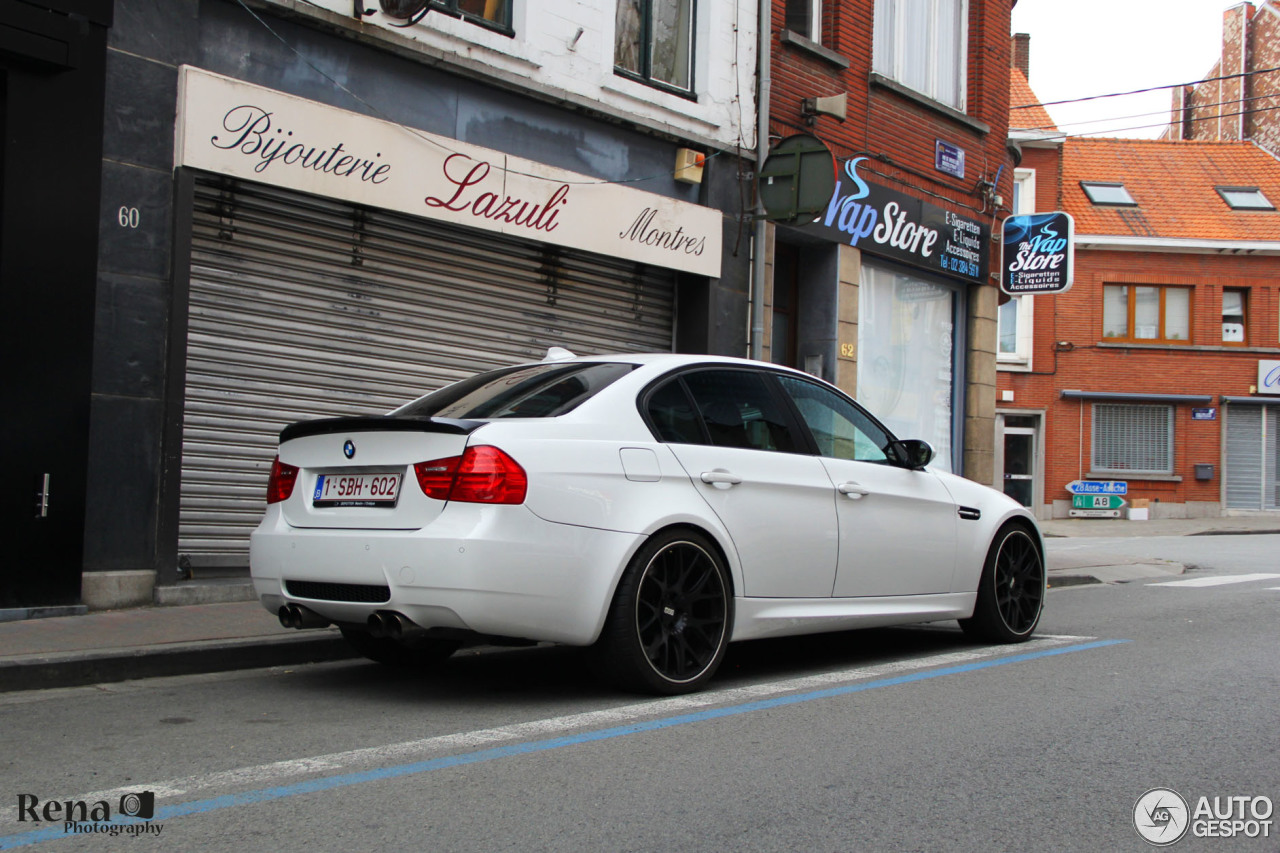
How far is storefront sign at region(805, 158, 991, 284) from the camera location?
13789 millimetres

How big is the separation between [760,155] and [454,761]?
945cm

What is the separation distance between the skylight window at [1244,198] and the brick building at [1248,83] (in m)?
2.68

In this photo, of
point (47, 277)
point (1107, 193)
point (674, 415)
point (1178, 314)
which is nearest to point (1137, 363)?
point (1178, 314)

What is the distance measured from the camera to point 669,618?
5.40 meters

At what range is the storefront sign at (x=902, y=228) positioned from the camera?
13789mm

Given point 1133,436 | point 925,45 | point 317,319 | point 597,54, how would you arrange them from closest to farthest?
point 317,319
point 597,54
point 925,45
point 1133,436

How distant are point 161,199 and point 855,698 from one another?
555 centimetres

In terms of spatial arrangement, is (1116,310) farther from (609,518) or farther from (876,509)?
(609,518)

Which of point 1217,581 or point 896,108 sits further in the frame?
point 896,108

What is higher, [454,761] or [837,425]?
[837,425]

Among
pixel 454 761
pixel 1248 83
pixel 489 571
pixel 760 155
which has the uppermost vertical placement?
pixel 1248 83

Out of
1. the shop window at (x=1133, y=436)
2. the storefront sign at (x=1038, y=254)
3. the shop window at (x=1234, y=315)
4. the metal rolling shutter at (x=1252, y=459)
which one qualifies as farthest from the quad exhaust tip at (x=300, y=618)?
the shop window at (x=1234, y=315)

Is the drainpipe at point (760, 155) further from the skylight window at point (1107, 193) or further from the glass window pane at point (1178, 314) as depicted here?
the skylight window at point (1107, 193)

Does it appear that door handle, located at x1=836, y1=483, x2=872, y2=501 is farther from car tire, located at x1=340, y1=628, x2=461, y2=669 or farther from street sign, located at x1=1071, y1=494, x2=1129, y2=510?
street sign, located at x1=1071, y1=494, x2=1129, y2=510
